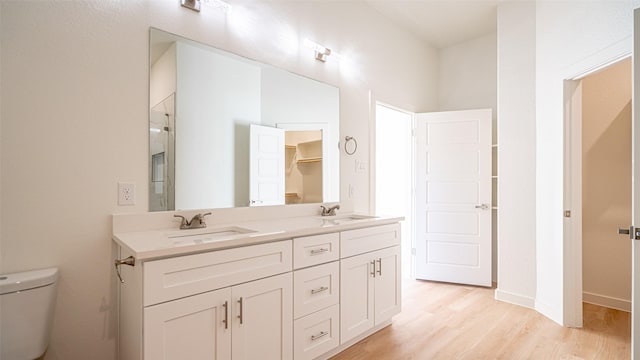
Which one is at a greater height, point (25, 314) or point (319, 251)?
point (319, 251)

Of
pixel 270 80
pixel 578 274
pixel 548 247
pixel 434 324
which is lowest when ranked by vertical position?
pixel 434 324

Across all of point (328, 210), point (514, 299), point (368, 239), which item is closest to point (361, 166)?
point (328, 210)

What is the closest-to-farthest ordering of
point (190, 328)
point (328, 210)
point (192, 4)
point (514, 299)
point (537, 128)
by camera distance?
point (190, 328), point (192, 4), point (328, 210), point (537, 128), point (514, 299)

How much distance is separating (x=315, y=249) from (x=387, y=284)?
0.89 meters

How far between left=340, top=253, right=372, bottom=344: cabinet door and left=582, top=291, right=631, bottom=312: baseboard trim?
2.31 meters

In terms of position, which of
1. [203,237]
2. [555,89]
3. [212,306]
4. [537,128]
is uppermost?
[555,89]

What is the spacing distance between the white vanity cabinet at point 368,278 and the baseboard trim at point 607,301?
1.99 meters

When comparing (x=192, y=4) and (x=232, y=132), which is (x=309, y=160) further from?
(x=192, y=4)

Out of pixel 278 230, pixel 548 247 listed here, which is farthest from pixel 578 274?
pixel 278 230

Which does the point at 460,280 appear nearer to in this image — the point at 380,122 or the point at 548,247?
the point at 548,247

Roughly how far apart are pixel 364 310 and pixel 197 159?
4.97 ft

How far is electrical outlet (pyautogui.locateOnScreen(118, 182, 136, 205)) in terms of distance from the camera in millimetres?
1683

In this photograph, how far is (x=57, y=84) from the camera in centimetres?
151

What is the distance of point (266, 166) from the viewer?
237cm
